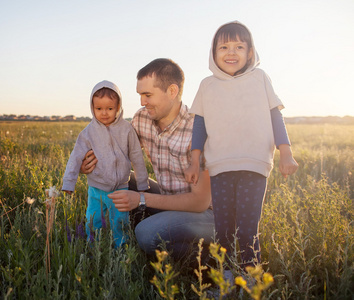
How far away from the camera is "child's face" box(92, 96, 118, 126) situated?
3.02m

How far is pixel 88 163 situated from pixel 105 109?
0.54 m

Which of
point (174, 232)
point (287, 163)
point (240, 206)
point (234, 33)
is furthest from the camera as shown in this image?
point (174, 232)

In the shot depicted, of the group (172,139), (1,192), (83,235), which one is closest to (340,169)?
(172,139)

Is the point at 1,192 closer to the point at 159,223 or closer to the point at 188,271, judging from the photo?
the point at 159,223

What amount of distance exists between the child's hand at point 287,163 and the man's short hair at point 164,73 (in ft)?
4.30

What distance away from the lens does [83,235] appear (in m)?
2.82

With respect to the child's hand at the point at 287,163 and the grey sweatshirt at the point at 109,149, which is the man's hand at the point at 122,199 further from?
the child's hand at the point at 287,163

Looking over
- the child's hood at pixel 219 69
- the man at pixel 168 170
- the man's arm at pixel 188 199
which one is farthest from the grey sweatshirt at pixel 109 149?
the child's hood at pixel 219 69

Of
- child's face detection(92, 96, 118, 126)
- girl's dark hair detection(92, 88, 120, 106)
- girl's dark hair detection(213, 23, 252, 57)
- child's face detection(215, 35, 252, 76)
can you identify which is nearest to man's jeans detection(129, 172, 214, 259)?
child's face detection(92, 96, 118, 126)

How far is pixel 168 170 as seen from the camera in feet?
10.5

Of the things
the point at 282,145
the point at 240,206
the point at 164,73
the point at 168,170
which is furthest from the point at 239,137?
the point at 164,73

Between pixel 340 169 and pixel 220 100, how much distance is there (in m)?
4.21

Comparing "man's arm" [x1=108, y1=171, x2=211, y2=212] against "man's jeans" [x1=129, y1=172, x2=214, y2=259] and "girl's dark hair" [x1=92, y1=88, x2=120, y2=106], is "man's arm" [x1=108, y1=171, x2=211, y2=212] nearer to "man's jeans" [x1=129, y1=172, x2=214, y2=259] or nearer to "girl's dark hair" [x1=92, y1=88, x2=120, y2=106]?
"man's jeans" [x1=129, y1=172, x2=214, y2=259]

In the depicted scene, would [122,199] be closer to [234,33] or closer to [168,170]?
[168,170]
